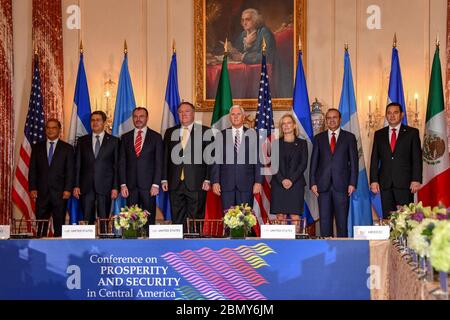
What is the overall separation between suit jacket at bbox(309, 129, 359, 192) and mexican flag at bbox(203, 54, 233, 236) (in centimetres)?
126

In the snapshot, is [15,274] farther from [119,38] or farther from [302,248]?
[119,38]

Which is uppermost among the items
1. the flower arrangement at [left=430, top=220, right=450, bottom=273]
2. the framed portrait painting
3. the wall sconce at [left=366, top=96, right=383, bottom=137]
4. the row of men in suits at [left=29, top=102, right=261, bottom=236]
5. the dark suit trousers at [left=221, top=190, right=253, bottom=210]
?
the framed portrait painting

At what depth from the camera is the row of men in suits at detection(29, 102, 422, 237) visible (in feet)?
22.9

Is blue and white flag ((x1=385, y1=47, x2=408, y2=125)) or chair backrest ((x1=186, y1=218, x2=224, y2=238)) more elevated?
blue and white flag ((x1=385, y1=47, x2=408, y2=125))

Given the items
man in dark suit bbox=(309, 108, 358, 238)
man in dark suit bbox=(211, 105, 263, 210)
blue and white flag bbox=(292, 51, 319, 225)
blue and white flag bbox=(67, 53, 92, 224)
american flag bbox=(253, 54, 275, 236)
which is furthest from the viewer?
blue and white flag bbox=(67, 53, 92, 224)

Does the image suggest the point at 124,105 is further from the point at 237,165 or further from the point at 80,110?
the point at 237,165

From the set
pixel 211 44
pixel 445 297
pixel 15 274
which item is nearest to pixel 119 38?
pixel 211 44

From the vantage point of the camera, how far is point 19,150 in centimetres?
848

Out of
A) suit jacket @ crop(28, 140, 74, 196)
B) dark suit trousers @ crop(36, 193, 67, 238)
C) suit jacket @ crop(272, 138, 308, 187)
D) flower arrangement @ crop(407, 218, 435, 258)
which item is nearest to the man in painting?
suit jacket @ crop(272, 138, 308, 187)

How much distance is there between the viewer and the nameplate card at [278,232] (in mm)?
4938

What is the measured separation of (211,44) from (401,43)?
2.42m

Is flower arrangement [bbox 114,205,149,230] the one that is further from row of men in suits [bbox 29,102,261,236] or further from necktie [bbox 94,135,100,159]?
necktie [bbox 94,135,100,159]

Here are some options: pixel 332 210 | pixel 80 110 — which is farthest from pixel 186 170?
pixel 80 110

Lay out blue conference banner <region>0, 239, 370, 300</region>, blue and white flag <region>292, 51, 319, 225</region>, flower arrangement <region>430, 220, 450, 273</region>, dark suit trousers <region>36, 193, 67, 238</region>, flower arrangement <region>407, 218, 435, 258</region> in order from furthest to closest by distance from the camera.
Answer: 1. blue and white flag <region>292, 51, 319, 225</region>
2. dark suit trousers <region>36, 193, 67, 238</region>
3. blue conference banner <region>0, 239, 370, 300</region>
4. flower arrangement <region>407, 218, 435, 258</region>
5. flower arrangement <region>430, 220, 450, 273</region>
